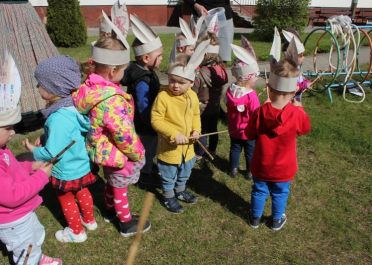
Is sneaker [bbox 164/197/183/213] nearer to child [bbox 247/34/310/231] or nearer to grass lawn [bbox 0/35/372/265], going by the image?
grass lawn [bbox 0/35/372/265]

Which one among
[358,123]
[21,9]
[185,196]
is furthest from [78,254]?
[358,123]

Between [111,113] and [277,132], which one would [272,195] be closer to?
[277,132]

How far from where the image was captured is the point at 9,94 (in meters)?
2.34

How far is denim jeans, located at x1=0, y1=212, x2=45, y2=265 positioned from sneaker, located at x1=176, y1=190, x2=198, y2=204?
1575 millimetres

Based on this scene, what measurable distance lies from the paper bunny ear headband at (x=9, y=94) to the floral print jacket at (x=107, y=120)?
20.6 inches

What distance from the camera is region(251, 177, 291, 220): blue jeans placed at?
11.0 feet

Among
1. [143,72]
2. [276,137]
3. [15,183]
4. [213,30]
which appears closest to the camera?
[15,183]

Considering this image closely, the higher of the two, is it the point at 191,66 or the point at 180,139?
the point at 191,66

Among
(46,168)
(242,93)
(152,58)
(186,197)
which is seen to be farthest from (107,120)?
(242,93)

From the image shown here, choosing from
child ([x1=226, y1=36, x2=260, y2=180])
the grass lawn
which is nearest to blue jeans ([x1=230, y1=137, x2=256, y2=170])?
child ([x1=226, y1=36, x2=260, y2=180])

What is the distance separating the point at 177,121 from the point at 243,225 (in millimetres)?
1175

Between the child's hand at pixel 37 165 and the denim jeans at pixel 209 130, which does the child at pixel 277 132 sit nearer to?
the denim jeans at pixel 209 130

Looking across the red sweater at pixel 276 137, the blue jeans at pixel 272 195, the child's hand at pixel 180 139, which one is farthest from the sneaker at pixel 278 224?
the child's hand at pixel 180 139

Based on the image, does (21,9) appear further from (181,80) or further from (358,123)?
(358,123)
